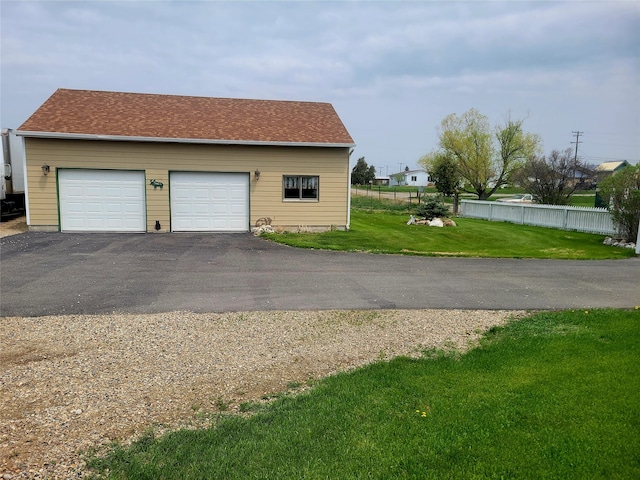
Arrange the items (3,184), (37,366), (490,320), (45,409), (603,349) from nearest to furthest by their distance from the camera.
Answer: (45,409) → (37,366) → (603,349) → (490,320) → (3,184)

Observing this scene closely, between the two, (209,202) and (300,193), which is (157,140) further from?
(300,193)

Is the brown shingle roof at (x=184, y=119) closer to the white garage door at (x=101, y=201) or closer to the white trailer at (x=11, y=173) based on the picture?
the white garage door at (x=101, y=201)

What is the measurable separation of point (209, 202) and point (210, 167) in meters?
1.33

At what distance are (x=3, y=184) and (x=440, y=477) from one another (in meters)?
20.2

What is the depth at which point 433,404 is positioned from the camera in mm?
4016

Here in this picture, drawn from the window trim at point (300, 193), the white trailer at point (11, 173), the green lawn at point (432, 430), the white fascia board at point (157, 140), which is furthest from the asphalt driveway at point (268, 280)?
the white trailer at point (11, 173)

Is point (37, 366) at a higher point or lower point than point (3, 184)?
lower

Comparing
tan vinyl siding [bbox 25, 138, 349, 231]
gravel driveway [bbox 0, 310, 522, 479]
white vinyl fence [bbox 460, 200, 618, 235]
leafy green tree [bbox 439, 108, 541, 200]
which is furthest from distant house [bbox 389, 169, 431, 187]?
gravel driveway [bbox 0, 310, 522, 479]

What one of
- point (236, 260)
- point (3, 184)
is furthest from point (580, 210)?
point (3, 184)

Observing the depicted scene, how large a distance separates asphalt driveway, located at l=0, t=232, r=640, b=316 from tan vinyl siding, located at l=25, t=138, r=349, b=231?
2.62m

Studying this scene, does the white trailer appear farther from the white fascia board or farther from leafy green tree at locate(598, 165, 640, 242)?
leafy green tree at locate(598, 165, 640, 242)

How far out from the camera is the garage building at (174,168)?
1616cm

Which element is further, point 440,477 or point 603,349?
point 603,349

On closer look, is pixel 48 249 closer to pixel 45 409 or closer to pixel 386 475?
pixel 45 409
